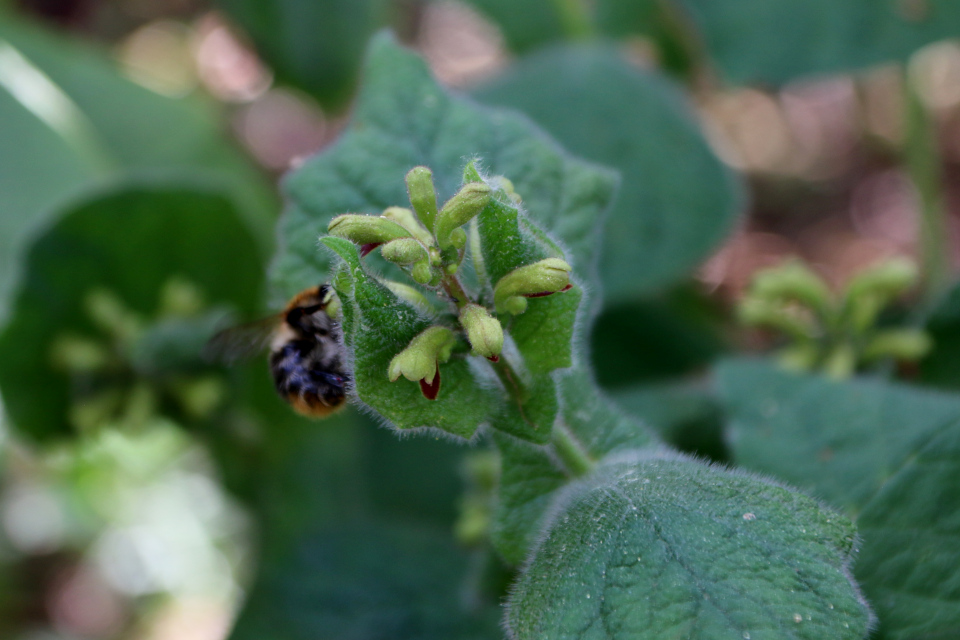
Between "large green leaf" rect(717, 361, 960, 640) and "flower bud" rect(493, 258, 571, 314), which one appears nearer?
"flower bud" rect(493, 258, 571, 314)

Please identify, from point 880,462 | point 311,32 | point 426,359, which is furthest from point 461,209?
point 311,32

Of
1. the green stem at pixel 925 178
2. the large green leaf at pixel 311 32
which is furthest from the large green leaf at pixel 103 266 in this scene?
the green stem at pixel 925 178

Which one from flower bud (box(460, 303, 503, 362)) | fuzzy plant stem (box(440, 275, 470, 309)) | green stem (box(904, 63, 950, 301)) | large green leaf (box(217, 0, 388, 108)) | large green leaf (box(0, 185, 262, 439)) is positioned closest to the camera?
flower bud (box(460, 303, 503, 362))

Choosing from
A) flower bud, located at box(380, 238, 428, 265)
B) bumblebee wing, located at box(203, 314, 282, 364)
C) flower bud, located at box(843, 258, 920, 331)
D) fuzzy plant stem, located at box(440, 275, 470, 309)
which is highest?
flower bud, located at box(380, 238, 428, 265)

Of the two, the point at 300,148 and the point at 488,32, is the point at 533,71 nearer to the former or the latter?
the point at 488,32

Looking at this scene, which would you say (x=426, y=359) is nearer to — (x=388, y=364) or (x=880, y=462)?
(x=388, y=364)

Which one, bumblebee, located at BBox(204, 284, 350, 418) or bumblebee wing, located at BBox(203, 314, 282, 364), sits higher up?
bumblebee, located at BBox(204, 284, 350, 418)

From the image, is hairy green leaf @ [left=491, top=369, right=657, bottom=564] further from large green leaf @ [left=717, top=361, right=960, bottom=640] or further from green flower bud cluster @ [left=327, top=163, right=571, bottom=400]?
large green leaf @ [left=717, top=361, right=960, bottom=640]

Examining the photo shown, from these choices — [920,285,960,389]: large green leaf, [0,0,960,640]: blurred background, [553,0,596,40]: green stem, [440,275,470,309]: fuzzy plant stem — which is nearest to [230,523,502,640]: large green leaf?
[0,0,960,640]: blurred background

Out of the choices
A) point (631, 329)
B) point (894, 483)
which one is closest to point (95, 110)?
point (631, 329)
